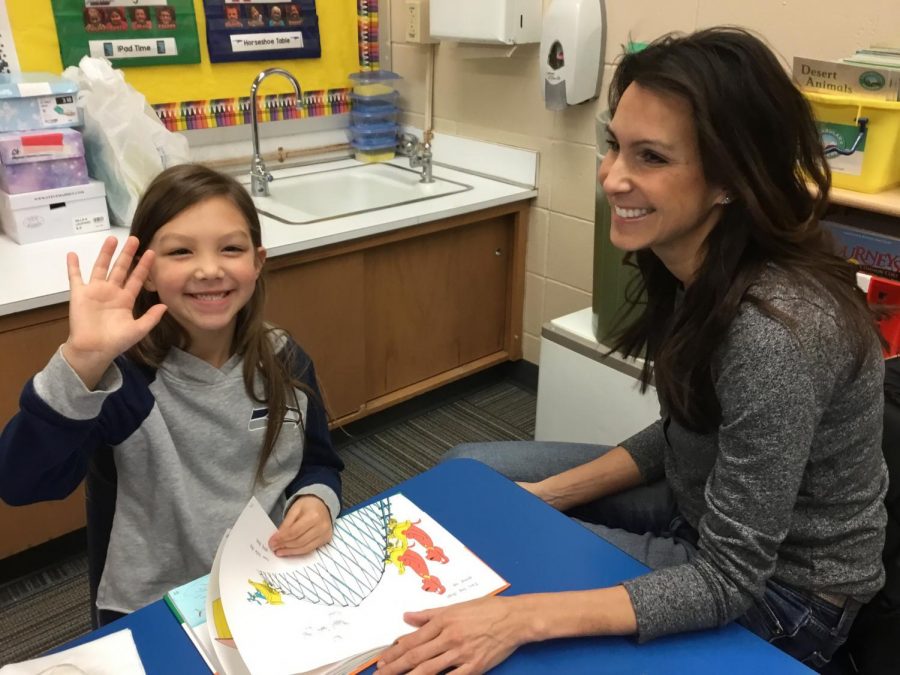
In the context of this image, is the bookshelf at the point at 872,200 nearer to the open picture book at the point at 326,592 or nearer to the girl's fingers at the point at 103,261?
the open picture book at the point at 326,592

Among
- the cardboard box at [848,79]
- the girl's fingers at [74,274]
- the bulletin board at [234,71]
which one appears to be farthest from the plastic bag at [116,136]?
the cardboard box at [848,79]

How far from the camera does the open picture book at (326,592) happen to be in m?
0.84

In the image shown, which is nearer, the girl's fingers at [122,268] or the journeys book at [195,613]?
the journeys book at [195,613]

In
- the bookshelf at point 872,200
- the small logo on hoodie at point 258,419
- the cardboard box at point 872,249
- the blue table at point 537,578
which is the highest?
the bookshelf at point 872,200

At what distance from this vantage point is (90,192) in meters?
2.04

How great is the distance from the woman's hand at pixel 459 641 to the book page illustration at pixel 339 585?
0.03 meters

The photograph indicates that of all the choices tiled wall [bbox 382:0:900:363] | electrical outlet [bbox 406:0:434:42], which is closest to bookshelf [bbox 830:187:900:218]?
tiled wall [bbox 382:0:900:363]

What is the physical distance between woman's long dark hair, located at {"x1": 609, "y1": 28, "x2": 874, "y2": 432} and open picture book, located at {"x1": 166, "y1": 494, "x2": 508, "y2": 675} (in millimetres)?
391

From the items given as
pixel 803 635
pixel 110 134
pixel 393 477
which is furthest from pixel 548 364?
pixel 110 134

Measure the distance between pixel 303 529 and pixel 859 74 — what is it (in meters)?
1.35

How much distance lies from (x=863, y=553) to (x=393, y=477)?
154 centimetres

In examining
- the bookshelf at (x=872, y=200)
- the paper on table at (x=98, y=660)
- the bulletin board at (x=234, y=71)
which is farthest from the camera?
the bulletin board at (x=234, y=71)

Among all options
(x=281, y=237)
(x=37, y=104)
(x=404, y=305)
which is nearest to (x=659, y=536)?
(x=281, y=237)

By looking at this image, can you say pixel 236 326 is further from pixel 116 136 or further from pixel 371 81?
pixel 371 81
